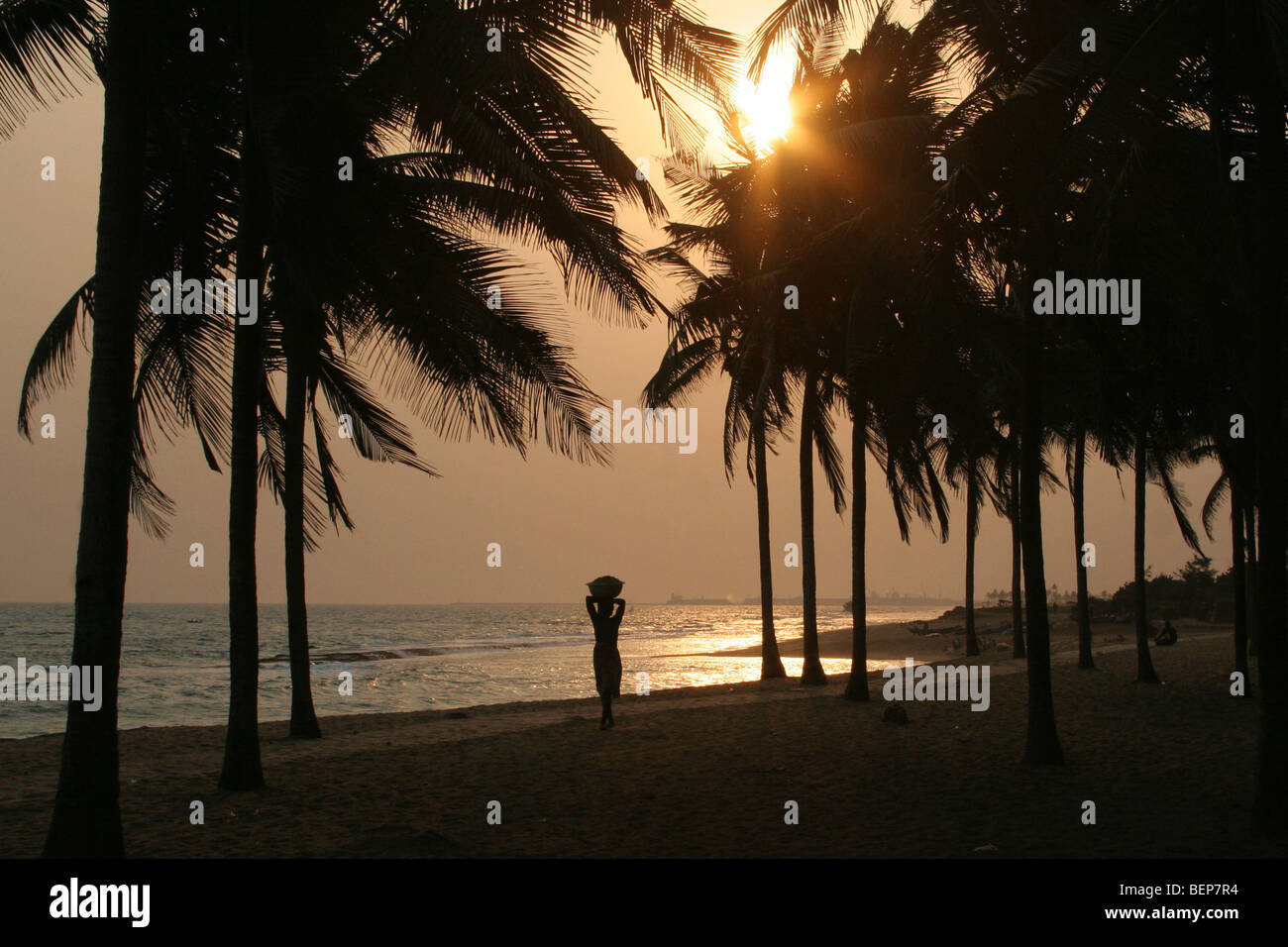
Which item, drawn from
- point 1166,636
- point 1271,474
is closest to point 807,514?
point 1271,474

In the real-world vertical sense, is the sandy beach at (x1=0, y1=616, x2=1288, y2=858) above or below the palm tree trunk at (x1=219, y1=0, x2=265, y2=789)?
below

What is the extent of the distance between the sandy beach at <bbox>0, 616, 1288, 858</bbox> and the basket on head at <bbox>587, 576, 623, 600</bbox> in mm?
1813

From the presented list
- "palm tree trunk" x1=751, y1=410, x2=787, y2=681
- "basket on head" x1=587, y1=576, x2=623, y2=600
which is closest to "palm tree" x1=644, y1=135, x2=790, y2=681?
"palm tree trunk" x1=751, y1=410, x2=787, y2=681

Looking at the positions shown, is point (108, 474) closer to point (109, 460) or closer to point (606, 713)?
point (109, 460)

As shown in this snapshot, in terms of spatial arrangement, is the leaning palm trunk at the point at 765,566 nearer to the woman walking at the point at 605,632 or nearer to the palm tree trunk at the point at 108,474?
the woman walking at the point at 605,632

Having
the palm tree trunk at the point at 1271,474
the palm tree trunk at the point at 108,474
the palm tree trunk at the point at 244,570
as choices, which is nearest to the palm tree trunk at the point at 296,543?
the palm tree trunk at the point at 244,570

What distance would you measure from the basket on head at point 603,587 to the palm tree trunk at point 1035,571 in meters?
5.15

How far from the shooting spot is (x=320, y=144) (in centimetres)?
810

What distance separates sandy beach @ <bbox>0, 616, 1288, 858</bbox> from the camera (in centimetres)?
635

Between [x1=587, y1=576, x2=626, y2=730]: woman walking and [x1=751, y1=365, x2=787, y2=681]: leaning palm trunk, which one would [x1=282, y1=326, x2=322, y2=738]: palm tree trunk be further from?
[x1=751, y1=365, x2=787, y2=681]: leaning palm trunk

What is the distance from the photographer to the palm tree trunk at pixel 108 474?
532 cm

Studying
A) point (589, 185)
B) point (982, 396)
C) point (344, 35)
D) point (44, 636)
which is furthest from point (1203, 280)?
point (44, 636)
